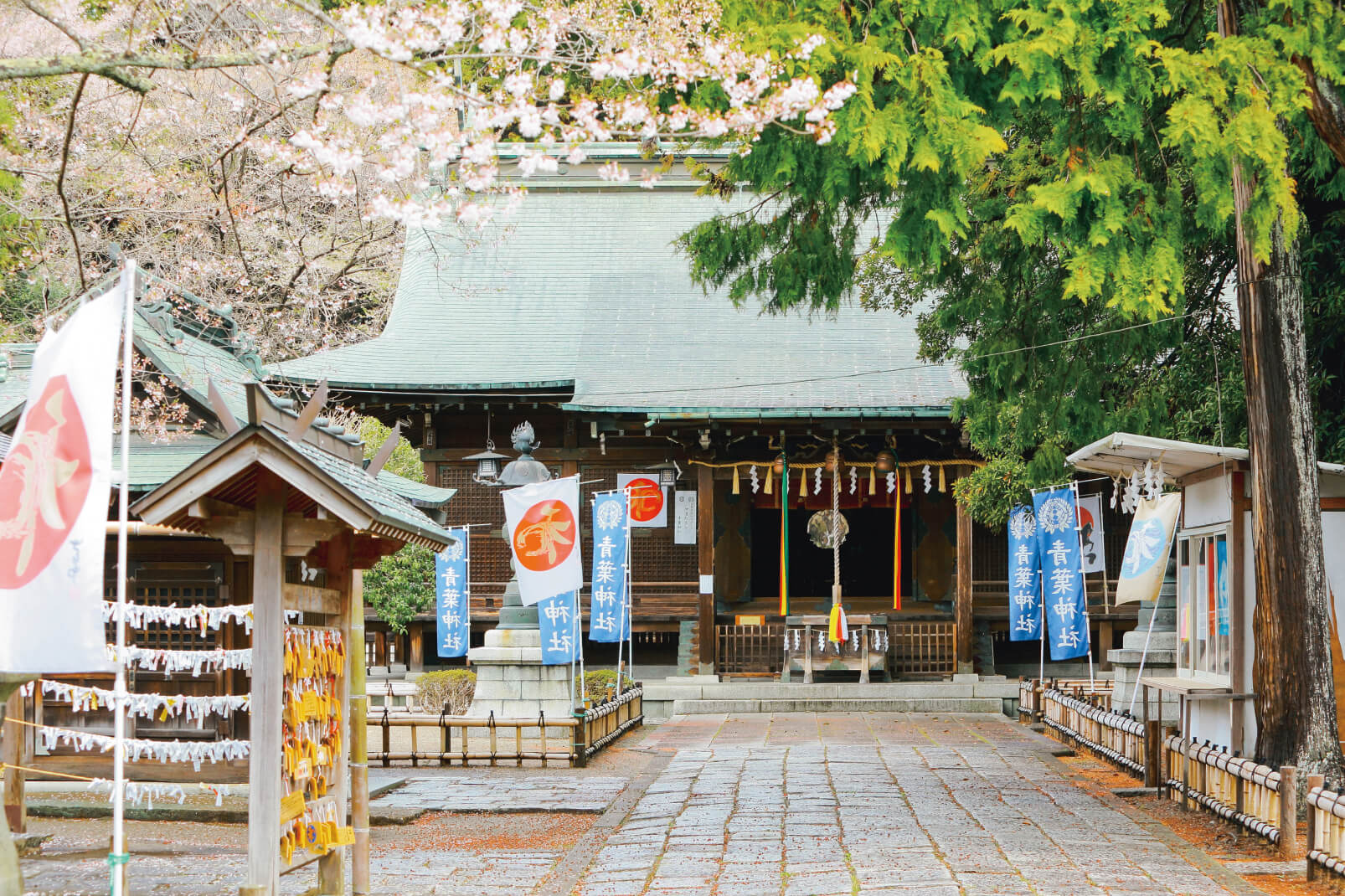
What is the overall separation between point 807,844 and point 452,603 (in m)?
10.5

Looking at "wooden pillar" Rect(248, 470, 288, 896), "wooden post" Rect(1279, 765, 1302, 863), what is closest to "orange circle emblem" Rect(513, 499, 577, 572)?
"wooden pillar" Rect(248, 470, 288, 896)

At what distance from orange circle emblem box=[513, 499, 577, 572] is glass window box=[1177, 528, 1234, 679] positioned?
5.99 m

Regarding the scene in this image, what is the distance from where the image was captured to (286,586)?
646 cm

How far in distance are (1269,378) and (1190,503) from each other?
95.9 inches

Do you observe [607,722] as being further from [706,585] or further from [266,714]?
[266,714]

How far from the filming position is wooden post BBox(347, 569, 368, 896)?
7.21 m

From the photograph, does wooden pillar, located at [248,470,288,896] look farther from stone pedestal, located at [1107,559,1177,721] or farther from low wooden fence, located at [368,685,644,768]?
stone pedestal, located at [1107,559,1177,721]

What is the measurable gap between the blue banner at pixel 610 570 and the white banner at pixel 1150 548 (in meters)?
6.66

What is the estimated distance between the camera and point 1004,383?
466 inches

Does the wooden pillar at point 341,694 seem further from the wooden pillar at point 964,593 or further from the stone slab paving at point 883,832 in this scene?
the wooden pillar at point 964,593

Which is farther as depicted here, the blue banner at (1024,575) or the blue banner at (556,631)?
the blue banner at (1024,575)

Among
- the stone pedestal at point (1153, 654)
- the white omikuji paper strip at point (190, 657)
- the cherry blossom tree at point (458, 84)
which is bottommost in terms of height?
the stone pedestal at point (1153, 654)

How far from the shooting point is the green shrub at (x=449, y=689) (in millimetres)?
17125

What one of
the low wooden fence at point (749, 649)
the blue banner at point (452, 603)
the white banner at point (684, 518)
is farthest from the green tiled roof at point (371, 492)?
the white banner at point (684, 518)
